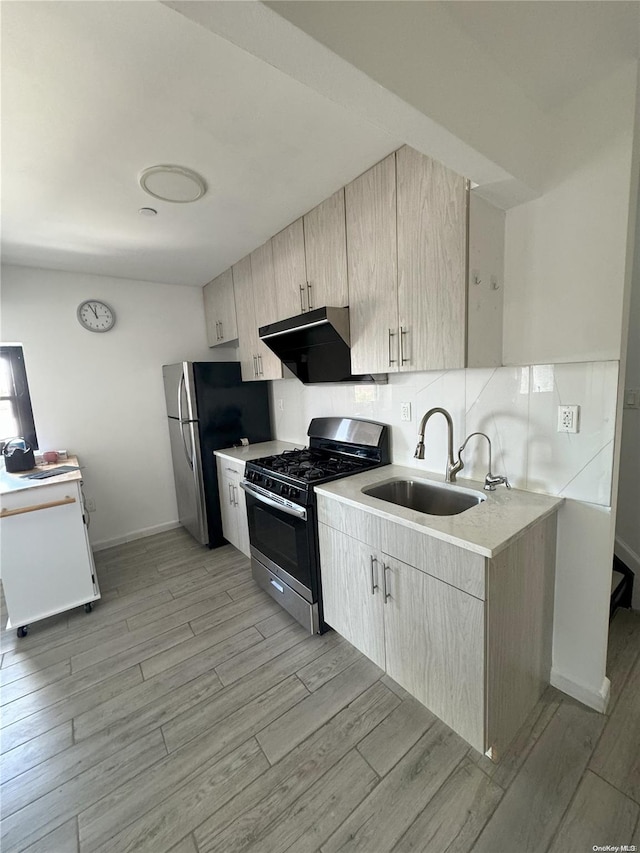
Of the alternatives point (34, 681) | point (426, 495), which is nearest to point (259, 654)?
point (34, 681)

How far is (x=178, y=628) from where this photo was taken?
84.7 inches

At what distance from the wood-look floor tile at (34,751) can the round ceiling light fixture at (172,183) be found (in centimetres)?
252

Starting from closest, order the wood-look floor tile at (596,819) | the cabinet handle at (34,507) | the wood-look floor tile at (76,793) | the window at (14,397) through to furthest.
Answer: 1. the wood-look floor tile at (596,819)
2. the wood-look floor tile at (76,793)
3. the cabinet handle at (34,507)
4. the window at (14,397)

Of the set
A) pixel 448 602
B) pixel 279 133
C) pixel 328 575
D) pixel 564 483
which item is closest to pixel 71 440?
pixel 328 575

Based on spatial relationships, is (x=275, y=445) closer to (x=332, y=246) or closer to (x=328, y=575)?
(x=328, y=575)

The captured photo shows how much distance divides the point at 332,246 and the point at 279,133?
629 mm

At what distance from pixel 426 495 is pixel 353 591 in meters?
0.64

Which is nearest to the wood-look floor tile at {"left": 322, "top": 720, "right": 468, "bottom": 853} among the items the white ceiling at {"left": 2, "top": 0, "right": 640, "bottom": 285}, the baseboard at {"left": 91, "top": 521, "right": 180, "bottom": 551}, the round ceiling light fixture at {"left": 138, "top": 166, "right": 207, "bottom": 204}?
the white ceiling at {"left": 2, "top": 0, "right": 640, "bottom": 285}

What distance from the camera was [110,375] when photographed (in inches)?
127

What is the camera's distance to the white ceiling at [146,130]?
38.8 inches

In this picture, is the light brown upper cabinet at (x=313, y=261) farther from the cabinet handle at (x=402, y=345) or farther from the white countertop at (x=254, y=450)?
the white countertop at (x=254, y=450)

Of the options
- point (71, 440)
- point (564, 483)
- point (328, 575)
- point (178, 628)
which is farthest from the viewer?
point (71, 440)

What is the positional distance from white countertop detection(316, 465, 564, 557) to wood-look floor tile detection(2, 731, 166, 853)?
1295 mm

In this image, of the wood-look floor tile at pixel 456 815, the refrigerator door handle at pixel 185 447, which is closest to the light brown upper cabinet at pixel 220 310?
the refrigerator door handle at pixel 185 447
